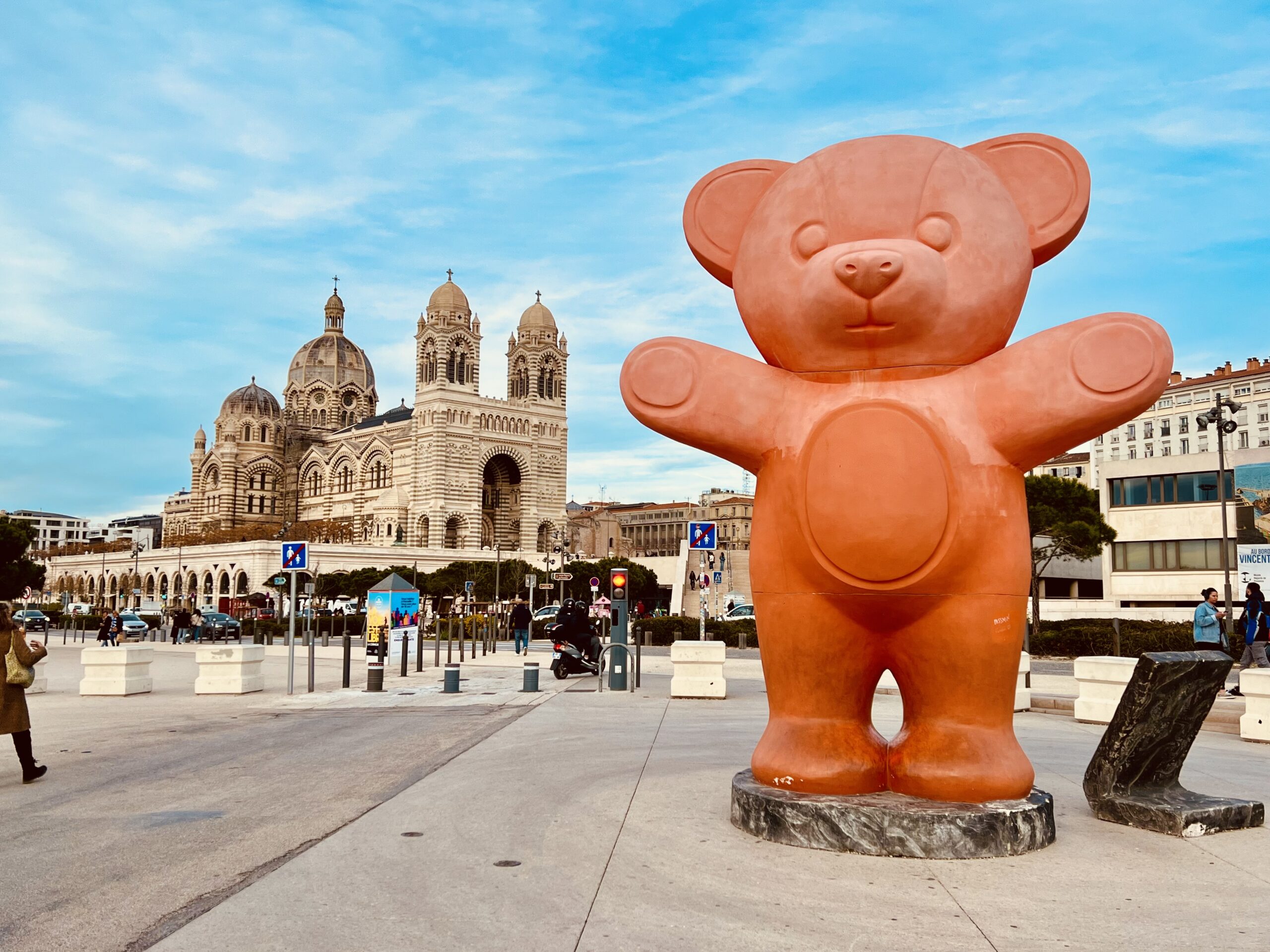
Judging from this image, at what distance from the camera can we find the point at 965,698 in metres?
6.28

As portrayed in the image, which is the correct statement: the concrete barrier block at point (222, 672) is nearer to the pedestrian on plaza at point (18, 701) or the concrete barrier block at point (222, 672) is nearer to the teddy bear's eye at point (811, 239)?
the pedestrian on plaza at point (18, 701)

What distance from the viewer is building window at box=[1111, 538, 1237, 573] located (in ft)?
128

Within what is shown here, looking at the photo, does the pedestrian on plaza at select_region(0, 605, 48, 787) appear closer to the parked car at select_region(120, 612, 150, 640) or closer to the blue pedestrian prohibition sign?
the blue pedestrian prohibition sign

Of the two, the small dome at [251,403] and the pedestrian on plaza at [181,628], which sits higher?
the small dome at [251,403]

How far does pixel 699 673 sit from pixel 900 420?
1062 centimetres

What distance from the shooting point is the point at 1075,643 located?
2775cm

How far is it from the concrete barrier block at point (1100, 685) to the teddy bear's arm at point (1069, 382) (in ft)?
26.1

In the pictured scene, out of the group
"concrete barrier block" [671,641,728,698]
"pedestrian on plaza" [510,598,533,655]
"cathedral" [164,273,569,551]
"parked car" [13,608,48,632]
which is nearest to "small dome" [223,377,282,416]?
"cathedral" [164,273,569,551]

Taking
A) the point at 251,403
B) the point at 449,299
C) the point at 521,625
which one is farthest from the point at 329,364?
the point at 521,625

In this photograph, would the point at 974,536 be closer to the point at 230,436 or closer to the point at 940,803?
the point at 940,803

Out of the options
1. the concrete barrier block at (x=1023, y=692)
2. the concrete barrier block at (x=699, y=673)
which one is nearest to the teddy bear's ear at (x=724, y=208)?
the concrete barrier block at (x=1023, y=692)

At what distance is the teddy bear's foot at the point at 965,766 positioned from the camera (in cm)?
619

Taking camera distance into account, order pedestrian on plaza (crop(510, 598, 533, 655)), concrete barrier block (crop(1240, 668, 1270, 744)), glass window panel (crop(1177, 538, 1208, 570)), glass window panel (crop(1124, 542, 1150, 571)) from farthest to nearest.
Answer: glass window panel (crop(1124, 542, 1150, 571)) → glass window panel (crop(1177, 538, 1208, 570)) → pedestrian on plaza (crop(510, 598, 533, 655)) → concrete barrier block (crop(1240, 668, 1270, 744))

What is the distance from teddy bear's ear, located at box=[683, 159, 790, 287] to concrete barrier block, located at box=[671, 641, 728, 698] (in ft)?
32.3
